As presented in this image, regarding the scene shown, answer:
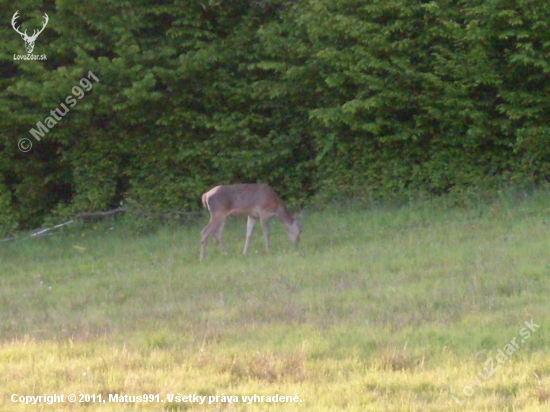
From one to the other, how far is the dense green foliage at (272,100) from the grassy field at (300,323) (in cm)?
300

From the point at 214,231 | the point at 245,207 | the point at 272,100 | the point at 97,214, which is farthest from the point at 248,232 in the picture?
the point at 272,100

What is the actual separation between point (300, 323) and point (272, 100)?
37.7 ft

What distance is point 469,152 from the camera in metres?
18.0

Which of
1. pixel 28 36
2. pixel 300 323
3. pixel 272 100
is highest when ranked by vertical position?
pixel 28 36

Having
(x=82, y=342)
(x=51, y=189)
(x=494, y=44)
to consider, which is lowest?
(x=82, y=342)

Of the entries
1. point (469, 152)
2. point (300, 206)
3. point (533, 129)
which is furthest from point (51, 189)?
point (533, 129)

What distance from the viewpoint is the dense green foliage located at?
17.0 meters

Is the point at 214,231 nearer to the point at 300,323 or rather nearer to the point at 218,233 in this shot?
the point at 218,233

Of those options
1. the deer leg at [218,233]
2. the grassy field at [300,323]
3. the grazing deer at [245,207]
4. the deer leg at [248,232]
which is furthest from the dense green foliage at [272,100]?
the deer leg at [218,233]

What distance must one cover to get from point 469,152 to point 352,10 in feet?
12.8

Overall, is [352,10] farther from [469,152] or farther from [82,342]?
[82,342]

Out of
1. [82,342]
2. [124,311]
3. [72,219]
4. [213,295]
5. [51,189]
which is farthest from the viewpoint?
[51,189]

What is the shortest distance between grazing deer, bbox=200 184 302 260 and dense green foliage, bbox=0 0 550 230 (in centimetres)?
330

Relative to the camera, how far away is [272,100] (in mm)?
19641
